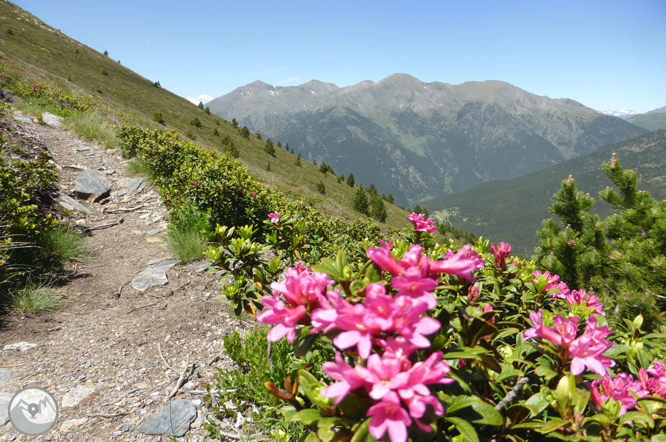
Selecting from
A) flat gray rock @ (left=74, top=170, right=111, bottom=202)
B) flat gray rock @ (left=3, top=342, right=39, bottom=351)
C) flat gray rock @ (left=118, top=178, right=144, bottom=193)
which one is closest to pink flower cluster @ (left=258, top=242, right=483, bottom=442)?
flat gray rock @ (left=3, top=342, right=39, bottom=351)

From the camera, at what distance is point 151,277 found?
168 inches

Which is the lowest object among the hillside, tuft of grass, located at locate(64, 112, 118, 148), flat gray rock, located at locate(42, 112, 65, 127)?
the hillside

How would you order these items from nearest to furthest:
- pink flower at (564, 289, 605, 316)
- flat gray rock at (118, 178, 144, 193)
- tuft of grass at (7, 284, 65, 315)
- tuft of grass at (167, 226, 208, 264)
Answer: pink flower at (564, 289, 605, 316) → tuft of grass at (7, 284, 65, 315) → tuft of grass at (167, 226, 208, 264) → flat gray rock at (118, 178, 144, 193)

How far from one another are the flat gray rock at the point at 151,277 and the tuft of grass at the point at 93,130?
7.08 metres

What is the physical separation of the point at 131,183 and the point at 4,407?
20.3 feet

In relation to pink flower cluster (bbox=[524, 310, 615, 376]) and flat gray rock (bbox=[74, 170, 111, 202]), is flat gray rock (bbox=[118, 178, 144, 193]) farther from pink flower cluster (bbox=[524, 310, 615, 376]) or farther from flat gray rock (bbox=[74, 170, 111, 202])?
pink flower cluster (bbox=[524, 310, 615, 376])

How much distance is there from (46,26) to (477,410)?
230ft

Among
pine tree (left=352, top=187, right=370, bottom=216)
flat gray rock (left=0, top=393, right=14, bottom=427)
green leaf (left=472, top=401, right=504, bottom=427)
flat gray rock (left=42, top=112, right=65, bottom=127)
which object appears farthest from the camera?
pine tree (left=352, top=187, right=370, bottom=216)

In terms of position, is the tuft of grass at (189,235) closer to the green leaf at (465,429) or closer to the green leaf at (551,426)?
the green leaf at (465,429)

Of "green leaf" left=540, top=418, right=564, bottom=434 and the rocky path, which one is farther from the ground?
"green leaf" left=540, top=418, right=564, bottom=434

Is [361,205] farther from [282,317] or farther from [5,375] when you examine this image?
[282,317]

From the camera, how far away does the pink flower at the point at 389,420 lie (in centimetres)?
71

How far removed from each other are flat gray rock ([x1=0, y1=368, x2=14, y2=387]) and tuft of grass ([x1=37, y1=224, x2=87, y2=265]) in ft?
6.65

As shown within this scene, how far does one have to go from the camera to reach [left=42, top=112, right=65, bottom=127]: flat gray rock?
31.5ft
